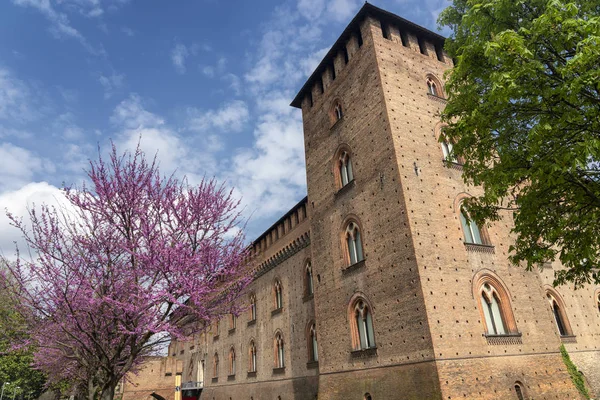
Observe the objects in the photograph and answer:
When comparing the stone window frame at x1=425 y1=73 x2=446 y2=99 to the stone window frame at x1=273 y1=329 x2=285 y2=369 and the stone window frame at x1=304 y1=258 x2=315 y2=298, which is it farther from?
the stone window frame at x1=273 y1=329 x2=285 y2=369

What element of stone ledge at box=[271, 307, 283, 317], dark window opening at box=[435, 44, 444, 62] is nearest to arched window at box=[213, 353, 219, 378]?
stone ledge at box=[271, 307, 283, 317]

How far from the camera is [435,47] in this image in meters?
17.6

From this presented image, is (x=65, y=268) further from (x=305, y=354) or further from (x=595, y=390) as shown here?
(x=595, y=390)

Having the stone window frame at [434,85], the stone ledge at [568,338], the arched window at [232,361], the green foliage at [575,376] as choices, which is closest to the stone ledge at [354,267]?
the green foliage at [575,376]

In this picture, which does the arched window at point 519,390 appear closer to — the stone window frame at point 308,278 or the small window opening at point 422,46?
the stone window frame at point 308,278

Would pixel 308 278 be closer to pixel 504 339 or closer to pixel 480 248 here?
pixel 480 248

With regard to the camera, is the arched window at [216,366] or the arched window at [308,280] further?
the arched window at [216,366]

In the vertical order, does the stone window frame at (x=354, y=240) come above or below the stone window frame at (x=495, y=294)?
above

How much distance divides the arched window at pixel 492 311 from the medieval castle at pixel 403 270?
43mm

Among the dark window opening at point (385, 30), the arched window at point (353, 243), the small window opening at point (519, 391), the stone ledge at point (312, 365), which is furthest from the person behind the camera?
the stone ledge at point (312, 365)

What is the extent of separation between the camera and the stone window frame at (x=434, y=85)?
16.3 meters

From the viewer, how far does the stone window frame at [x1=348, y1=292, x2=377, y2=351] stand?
525 inches

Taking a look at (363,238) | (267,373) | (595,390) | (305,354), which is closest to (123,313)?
(363,238)

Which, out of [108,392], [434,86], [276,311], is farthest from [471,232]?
[276,311]
